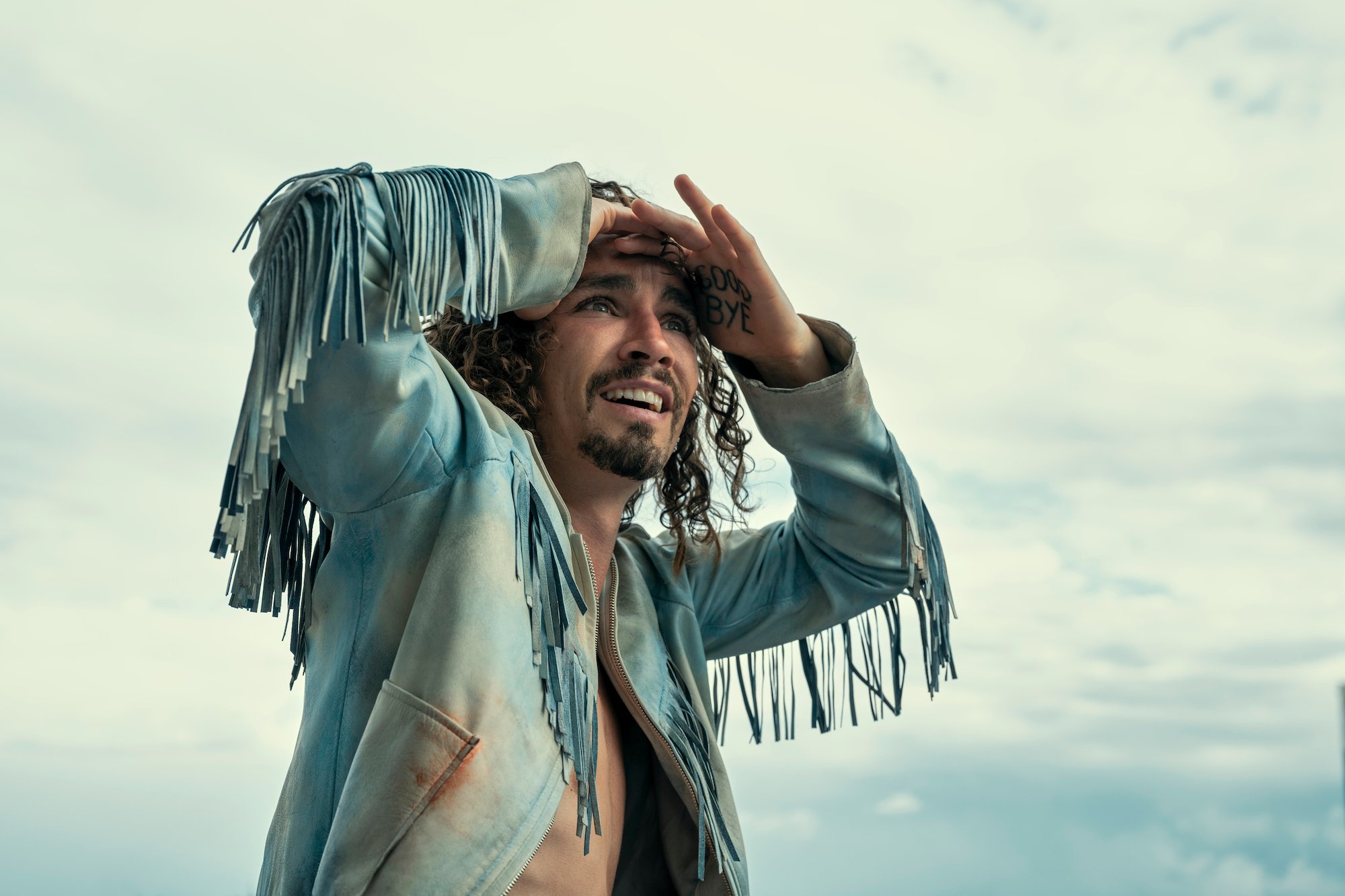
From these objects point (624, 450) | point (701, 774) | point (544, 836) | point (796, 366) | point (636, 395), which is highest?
point (796, 366)

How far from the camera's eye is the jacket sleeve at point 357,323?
1.65 meters

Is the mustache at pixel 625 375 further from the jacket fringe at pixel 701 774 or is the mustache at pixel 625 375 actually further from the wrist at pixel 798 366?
the jacket fringe at pixel 701 774

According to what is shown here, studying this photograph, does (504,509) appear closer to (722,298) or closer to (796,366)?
(722,298)

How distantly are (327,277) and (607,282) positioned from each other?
852 mm

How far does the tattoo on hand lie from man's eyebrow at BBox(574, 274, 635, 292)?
0.16 meters

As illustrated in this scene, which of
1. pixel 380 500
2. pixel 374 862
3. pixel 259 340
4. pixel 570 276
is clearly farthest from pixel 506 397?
pixel 374 862

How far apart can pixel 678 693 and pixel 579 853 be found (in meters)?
0.49

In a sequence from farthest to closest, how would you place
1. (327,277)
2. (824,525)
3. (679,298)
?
(824,525)
(679,298)
(327,277)

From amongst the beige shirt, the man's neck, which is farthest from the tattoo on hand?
the beige shirt

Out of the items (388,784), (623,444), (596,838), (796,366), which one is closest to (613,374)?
(623,444)

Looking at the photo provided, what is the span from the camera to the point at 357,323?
65.4 inches

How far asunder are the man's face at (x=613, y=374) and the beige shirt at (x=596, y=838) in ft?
0.85

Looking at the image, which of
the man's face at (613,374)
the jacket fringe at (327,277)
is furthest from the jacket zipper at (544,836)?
the jacket fringe at (327,277)

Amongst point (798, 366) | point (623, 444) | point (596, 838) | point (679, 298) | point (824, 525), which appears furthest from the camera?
point (824, 525)
